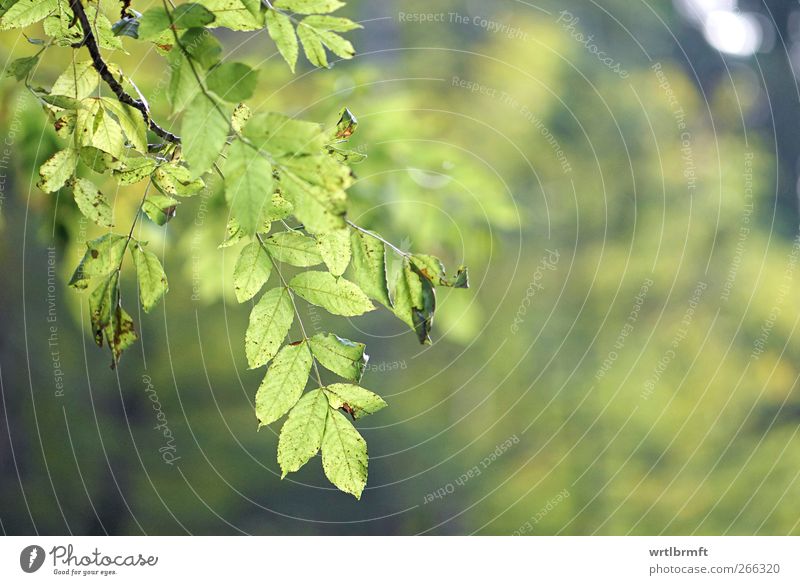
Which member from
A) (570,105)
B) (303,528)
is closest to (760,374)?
(570,105)

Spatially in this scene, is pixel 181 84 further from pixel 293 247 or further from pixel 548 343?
pixel 548 343

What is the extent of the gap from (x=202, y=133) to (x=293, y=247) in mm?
96

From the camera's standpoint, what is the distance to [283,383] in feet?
0.93

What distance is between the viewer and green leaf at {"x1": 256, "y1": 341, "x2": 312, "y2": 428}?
28 centimetres

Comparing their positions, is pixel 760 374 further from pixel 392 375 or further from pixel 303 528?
pixel 303 528

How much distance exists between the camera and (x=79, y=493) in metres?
2.05

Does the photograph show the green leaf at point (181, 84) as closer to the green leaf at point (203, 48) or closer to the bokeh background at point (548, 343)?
the green leaf at point (203, 48)

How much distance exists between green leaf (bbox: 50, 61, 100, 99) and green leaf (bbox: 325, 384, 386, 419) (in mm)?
168

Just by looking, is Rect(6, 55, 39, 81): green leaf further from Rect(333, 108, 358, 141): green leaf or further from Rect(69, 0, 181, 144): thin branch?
Rect(333, 108, 358, 141): green leaf

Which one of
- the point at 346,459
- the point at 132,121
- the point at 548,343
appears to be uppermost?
the point at 132,121

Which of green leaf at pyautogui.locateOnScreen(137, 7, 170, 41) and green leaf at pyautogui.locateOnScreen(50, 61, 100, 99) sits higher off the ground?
green leaf at pyautogui.locateOnScreen(137, 7, 170, 41)
